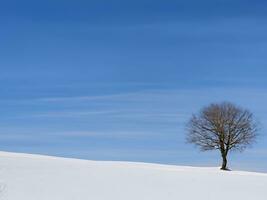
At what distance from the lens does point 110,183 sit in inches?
1258

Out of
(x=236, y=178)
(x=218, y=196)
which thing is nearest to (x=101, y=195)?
(x=218, y=196)

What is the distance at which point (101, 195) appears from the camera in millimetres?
28375

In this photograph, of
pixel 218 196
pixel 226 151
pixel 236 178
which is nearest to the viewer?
pixel 218 196

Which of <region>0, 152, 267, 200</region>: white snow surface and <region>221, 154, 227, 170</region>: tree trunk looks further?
<region>221, 154, 227, 170</region>: tree trunk

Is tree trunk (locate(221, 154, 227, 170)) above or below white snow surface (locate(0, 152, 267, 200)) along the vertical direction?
above

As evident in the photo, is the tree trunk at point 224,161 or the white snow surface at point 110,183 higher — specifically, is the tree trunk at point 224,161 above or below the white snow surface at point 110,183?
above

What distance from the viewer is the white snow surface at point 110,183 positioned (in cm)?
2830

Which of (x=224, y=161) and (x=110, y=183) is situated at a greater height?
(x=224, y=161)

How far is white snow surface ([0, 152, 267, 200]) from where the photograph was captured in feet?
92.8

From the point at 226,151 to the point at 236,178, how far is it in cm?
1922

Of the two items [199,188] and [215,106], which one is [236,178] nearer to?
[199,188]

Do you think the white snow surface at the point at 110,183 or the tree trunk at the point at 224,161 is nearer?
the white snow surface at the point at 110,183

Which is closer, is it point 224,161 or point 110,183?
point 110,183

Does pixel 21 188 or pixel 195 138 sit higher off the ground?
pixel 195 138
